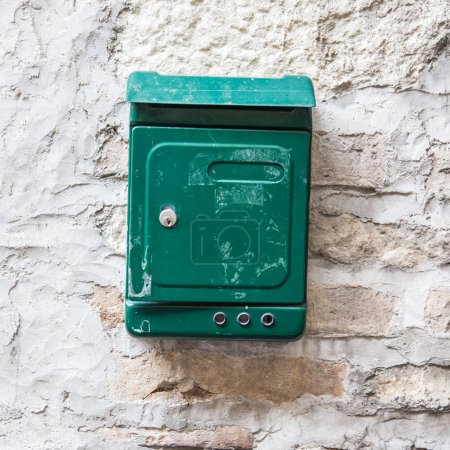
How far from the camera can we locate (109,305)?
5.78 feet

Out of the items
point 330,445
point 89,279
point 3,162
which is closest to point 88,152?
point 3,162

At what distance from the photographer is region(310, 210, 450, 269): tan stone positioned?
1.74 m

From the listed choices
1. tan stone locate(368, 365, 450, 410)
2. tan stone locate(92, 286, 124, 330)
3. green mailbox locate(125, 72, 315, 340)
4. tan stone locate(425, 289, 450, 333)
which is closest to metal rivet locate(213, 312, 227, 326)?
green mailbox locate(125, 72, 315, 340)

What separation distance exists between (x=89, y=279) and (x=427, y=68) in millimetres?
1096

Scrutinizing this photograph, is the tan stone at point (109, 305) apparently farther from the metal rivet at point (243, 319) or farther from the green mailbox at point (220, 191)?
the metal rivet at point (243, 319)

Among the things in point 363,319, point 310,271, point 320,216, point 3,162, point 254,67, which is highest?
point 254,67

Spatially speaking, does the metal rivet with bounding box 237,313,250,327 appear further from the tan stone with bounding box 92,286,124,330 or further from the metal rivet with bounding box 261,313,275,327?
the tan stone with bounding box 92,286,124,330

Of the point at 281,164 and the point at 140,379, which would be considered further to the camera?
the point at 140,379

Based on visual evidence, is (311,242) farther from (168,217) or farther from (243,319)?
(168,217)

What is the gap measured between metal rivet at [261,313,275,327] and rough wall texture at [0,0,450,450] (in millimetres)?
220

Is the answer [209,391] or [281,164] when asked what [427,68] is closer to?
[281,164]

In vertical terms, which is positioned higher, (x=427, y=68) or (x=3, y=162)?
(x=427, y=68)

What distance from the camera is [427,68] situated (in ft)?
5.66

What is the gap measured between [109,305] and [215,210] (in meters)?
0.46
